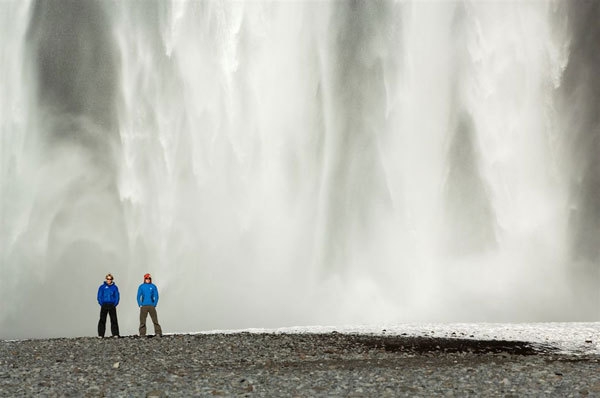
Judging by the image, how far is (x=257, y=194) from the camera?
150 ft

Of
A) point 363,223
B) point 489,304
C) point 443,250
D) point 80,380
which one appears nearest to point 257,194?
point 363,223

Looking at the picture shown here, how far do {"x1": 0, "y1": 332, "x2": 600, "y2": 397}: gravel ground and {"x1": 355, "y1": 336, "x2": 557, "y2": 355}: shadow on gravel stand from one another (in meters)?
0.03

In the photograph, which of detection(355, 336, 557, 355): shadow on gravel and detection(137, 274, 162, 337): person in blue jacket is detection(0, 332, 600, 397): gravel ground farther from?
detection(137, 274, 162, 337): person in blue jacket

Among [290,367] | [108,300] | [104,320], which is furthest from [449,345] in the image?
[104,320]

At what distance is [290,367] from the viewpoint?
19.7m

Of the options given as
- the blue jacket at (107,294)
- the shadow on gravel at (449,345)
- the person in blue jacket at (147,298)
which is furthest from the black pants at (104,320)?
the shadow on gravel at (449,345)

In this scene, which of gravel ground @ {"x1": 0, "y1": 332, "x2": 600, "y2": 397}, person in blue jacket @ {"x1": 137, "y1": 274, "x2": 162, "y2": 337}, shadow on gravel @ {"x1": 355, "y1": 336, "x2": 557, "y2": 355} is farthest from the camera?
person in blue jacket @ {"x1": 137, "y1": 274, "x2": 162, "y2": 337}

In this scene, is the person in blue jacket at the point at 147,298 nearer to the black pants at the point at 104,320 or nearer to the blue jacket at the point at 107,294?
the black pants at the point at 104,320

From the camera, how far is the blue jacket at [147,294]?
2747cm

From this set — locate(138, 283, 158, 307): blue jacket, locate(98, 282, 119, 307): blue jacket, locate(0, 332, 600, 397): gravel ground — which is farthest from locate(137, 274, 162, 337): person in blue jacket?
locate(0, 332, 600, 397): gravel ground

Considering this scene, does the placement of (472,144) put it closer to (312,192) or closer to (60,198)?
(312,192)

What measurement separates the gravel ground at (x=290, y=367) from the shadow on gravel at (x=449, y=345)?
0.10ft

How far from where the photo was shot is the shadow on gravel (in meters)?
23.8

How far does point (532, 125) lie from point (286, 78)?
1474cm
